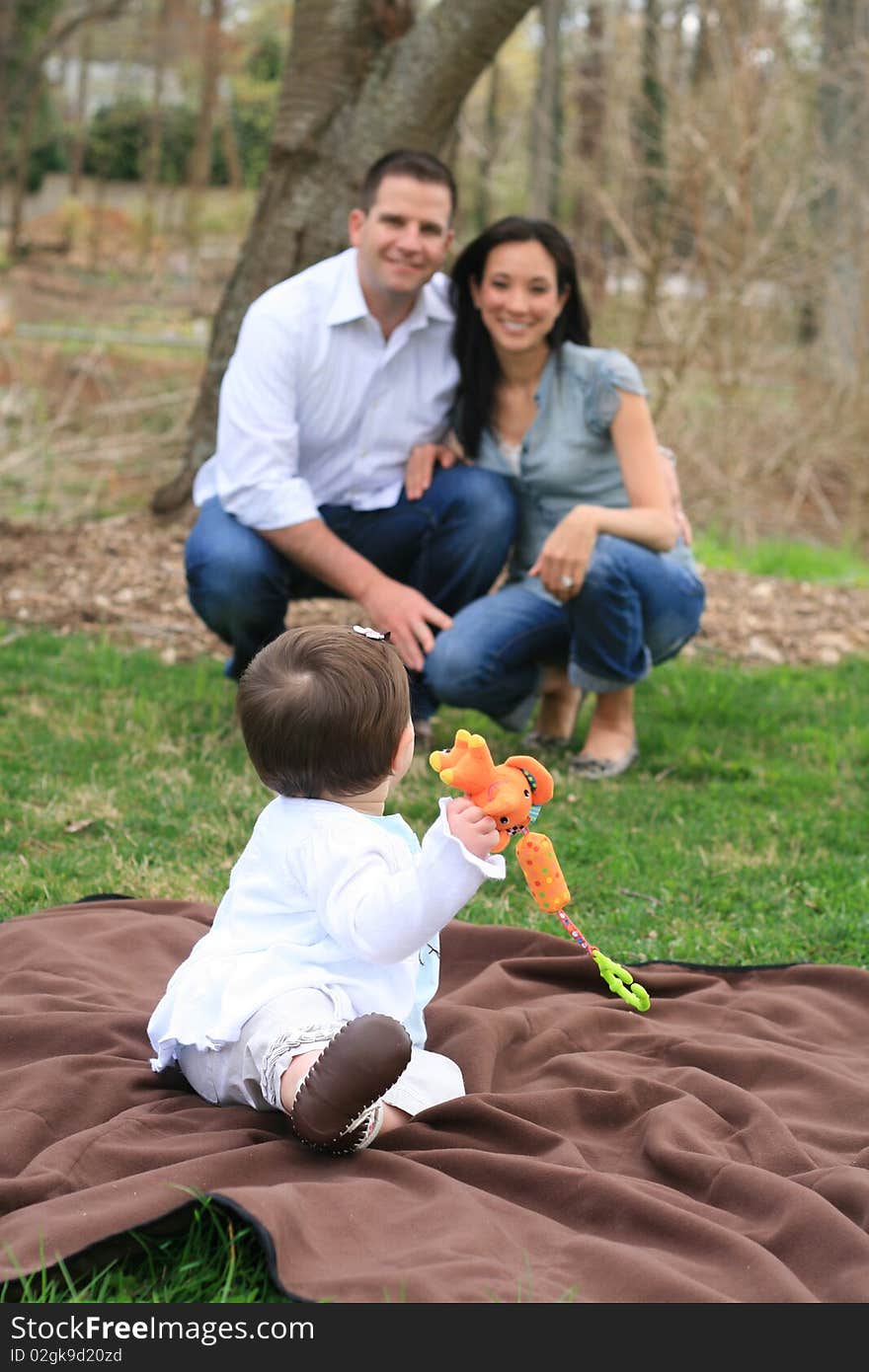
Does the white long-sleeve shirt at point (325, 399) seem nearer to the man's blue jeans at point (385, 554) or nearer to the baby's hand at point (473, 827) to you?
the man's blue jeans at point (385, 554)

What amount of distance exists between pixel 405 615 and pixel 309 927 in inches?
76.7

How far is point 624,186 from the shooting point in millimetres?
10227

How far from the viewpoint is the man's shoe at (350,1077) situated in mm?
2125

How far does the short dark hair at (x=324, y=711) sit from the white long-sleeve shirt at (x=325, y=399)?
6.56 ft

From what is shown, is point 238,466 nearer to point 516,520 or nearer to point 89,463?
point 516,520

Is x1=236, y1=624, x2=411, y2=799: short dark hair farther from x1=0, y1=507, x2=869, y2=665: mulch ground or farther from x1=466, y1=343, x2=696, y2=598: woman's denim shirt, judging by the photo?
x1=0, y1=507, x2=869, y2=665: mulch ground

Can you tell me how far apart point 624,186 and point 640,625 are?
6539 mm

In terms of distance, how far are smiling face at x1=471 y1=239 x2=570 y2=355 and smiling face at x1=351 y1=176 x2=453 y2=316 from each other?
17cm

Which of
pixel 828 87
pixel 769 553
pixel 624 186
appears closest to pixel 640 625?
pixel 769 553

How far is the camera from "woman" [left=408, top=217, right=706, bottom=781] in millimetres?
4348

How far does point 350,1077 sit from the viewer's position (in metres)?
2.14

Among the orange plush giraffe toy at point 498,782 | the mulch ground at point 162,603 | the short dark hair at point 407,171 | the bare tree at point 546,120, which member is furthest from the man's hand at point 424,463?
the bare tree at point 546,120

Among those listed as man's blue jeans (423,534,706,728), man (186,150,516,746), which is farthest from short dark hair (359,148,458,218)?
man's blue jeans (423,534,706,728)

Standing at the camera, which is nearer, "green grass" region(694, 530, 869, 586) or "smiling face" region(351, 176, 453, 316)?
"smiling face" region(351, 176, 453, 316)
